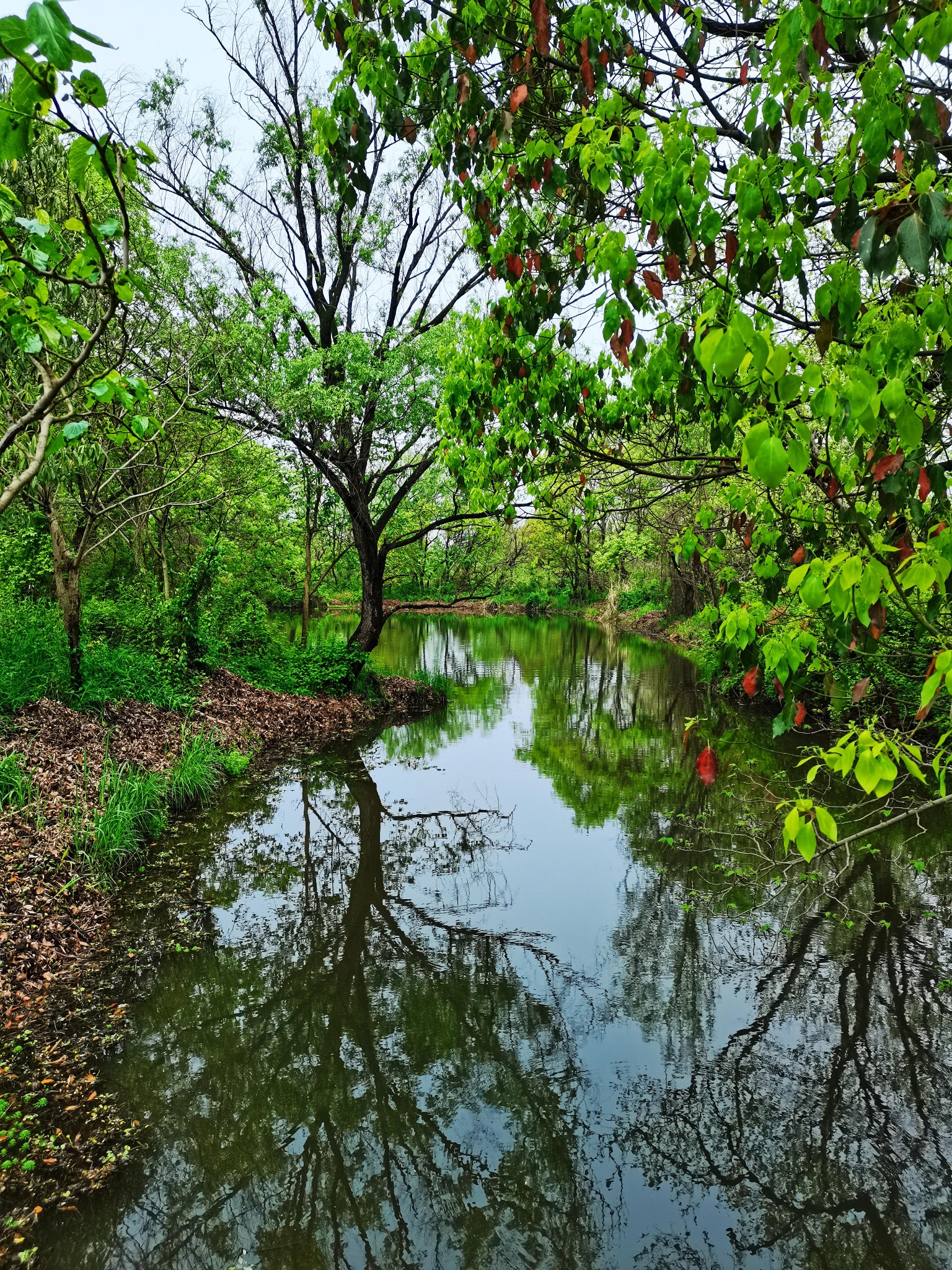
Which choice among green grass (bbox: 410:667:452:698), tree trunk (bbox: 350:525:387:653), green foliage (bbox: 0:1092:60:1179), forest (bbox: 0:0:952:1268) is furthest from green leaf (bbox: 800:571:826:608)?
green grass (bbox: 410:667:452:698)

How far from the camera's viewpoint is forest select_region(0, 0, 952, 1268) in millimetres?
2240

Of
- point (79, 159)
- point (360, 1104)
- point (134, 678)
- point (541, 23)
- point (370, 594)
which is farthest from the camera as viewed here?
point (370, 594)

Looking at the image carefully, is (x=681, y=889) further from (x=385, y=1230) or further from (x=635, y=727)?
(x=635, y=727)

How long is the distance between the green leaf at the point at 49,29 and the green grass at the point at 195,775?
26.2 feet

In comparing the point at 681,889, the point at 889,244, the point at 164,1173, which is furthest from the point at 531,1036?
the point at 889,244

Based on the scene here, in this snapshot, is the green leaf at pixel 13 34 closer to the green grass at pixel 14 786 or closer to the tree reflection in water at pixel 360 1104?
the tree reflection in water at pixel 360 1104

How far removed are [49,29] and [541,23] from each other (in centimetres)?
169

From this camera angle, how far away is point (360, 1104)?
4.07m

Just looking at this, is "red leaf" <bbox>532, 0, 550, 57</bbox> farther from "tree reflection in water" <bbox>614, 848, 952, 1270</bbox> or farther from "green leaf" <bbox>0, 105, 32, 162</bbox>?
"tree reflection in water" <bbox>614, 848, 952, 1270</bbox>

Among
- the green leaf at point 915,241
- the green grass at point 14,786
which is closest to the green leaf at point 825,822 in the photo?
the green leaf at point 915,241

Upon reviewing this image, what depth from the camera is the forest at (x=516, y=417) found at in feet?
7.35

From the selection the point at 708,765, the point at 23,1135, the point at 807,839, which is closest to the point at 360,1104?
the point at 23,1135

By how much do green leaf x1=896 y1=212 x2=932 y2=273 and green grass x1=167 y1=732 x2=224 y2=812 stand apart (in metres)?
8.51

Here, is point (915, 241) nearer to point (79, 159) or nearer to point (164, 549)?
point (79, 159)
